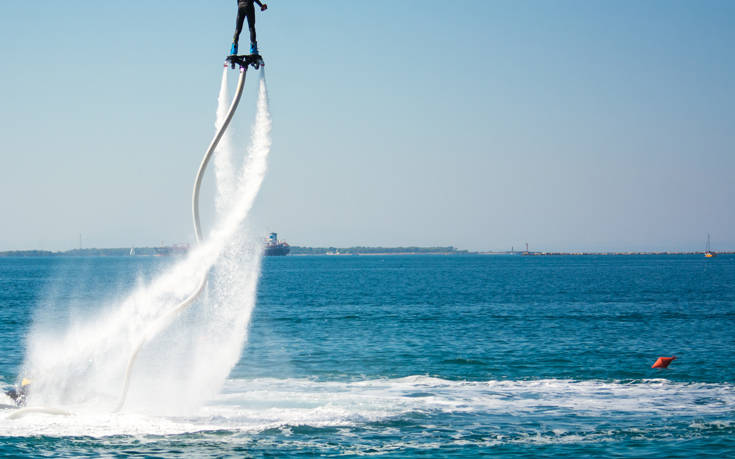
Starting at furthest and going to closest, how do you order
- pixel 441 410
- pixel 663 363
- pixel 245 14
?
pixel 663 363
pixel 441 410
pixel 245 14

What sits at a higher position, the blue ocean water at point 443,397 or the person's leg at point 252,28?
the person's leg at point 252,28

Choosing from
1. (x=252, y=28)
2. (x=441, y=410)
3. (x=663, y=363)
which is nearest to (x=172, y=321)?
(x=441, y=410)

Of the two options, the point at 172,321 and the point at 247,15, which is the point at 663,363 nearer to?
the point at 172,321

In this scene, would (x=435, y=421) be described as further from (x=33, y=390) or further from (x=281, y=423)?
(x=33, y=390)

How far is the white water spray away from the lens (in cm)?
2664

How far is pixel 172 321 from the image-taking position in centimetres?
3194

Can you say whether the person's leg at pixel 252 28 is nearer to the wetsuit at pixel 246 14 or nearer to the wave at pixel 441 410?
the wetsuit at pixel 246 14

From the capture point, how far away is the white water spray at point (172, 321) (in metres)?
26.6

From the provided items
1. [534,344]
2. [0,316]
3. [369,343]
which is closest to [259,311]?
[0,316]

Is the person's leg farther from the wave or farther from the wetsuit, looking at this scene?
the wave

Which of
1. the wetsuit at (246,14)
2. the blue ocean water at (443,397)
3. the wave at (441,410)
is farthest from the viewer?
the wave at (441,410)

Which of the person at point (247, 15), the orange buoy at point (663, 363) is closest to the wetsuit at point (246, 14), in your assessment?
the person at point (247, 15)

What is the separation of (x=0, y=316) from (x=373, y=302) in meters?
45.0

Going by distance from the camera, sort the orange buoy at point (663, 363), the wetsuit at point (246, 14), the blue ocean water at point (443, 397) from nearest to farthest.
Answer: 1. the wetsuit at point (246, 14)
2. the blue ocean water at point (443, 397)
3. the orange buoy at point (663, 363)
